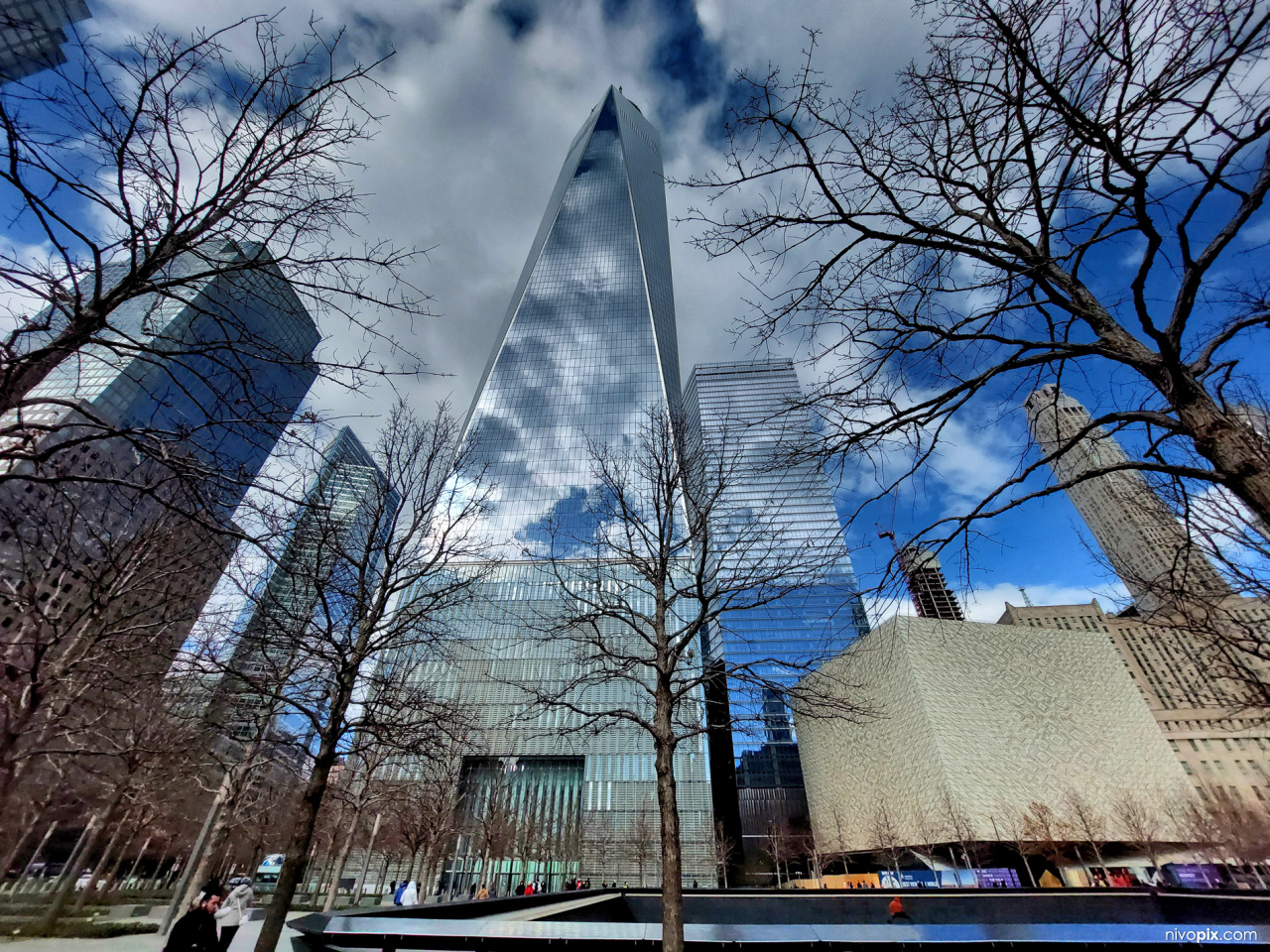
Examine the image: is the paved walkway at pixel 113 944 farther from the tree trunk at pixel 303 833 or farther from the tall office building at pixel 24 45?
the tall office building at pixel 24 45

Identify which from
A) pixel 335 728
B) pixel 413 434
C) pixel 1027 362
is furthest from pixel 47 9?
pixel 1027 362

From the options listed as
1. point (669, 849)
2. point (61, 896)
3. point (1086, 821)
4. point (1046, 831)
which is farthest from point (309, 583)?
point (1086, 821)

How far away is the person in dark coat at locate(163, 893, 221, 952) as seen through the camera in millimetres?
4949

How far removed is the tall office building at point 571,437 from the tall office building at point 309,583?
814 inches

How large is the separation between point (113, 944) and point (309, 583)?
10781mm

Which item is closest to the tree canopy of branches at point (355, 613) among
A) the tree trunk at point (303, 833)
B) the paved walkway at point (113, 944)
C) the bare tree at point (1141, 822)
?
the tree trunk at point (303, 833)

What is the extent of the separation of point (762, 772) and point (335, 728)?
9828 cm

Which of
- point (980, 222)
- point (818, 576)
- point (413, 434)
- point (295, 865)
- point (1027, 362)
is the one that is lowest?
point (295, 865)

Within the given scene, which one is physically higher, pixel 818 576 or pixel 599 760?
pixel 599 760

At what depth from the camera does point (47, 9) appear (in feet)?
18.3

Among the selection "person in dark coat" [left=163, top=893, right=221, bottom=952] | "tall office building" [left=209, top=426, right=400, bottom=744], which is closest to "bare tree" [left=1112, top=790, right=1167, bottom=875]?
"tall office building" [left=209, top=426, right=400, bottom=744]

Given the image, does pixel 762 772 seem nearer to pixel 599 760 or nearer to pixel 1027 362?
pixel 599 760

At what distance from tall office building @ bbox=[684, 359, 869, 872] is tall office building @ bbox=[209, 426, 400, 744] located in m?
5.98

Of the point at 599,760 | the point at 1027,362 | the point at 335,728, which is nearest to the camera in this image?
the point at 1027,362
